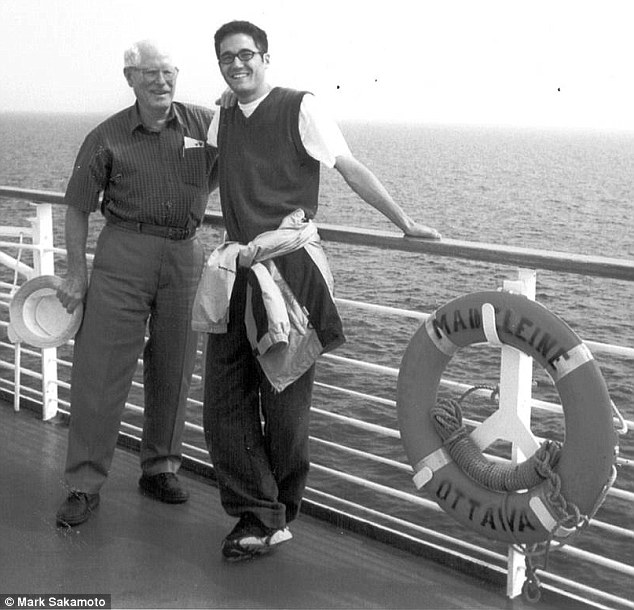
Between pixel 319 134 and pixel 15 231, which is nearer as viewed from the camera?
pixel 319 134

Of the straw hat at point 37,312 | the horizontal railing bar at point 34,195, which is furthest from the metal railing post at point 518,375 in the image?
the horizontal railing bar at point 34,195

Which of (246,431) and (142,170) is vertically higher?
(142,170)

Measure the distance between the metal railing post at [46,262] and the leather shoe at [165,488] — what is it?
0.59m

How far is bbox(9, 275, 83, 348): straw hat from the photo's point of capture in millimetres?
2418

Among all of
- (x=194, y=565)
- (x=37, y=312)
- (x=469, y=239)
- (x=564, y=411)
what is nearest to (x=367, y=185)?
(x=564, y=411)

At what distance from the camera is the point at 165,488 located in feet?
7.88

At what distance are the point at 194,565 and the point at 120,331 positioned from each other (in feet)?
1.94

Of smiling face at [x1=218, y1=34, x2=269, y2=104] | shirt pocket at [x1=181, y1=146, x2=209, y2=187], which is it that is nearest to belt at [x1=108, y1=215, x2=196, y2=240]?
shirt pocket at [x1=181, y1=146, x2=209, y2=187]

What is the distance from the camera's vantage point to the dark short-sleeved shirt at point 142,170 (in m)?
2.23

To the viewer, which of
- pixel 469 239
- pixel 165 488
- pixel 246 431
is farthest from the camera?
pixel 469 239

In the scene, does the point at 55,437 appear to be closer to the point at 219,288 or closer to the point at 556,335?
the point at 219,288

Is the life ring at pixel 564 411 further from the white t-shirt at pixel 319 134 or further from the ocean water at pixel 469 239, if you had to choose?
the ocean water at pixel 469 239

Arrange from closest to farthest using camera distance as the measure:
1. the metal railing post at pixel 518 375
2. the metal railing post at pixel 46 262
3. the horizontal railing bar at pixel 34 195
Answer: the metal railing post at pixel 518 375 → the horizontal railing bar at pixel 34 195 → the metal railing post at pixel 46 262

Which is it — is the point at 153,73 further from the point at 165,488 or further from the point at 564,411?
the point at 564,411
